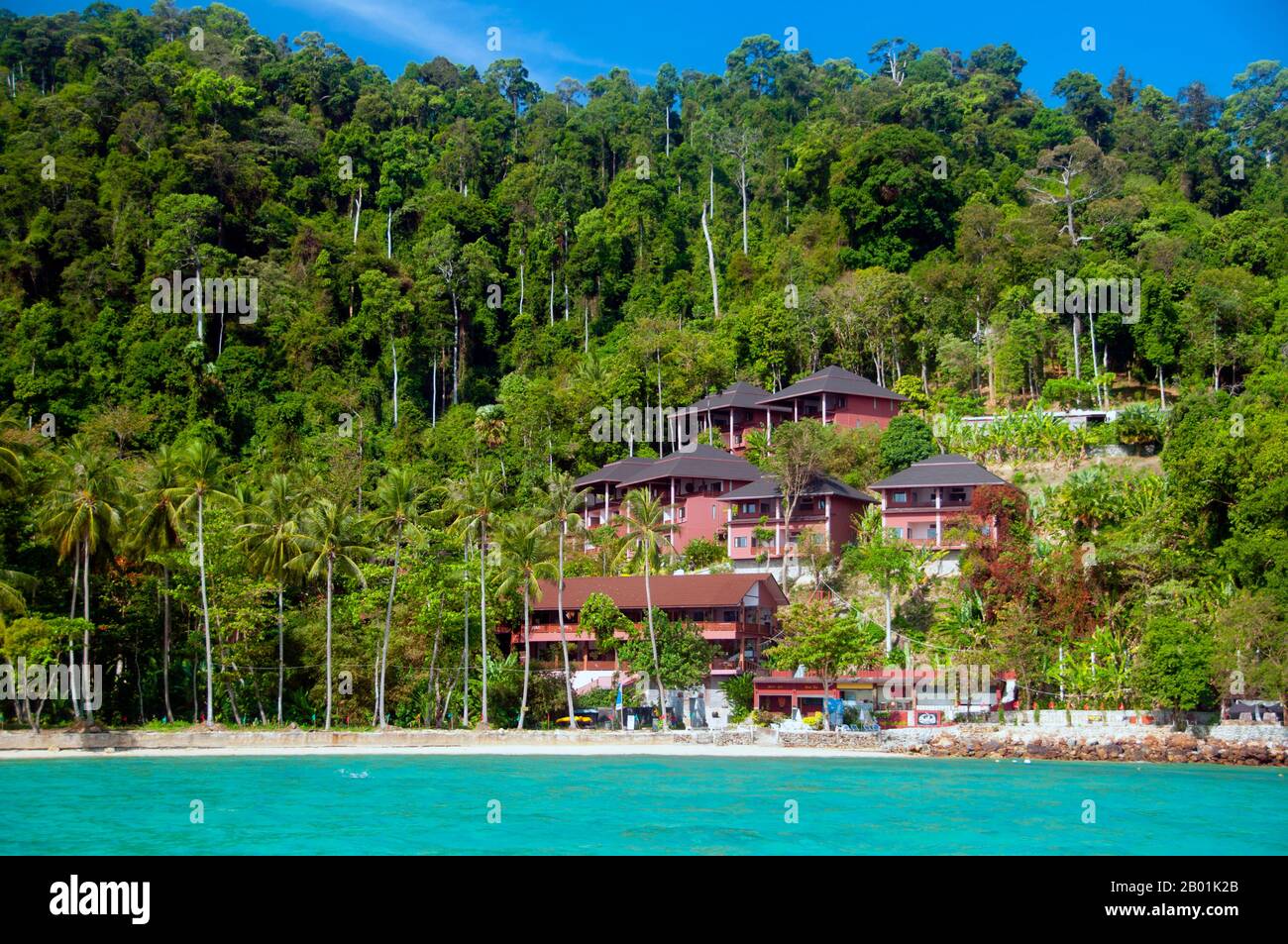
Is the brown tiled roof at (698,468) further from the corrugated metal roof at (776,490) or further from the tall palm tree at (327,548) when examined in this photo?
the tall palm tree at (327,548)

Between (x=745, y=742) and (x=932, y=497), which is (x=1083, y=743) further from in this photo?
(x=932, y=497)

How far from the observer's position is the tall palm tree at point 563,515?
4716 centimetres

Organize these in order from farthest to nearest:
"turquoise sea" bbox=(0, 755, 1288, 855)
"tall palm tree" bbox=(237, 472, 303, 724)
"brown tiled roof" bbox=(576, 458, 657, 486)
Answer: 1. "brown tiled roof" bbox=(576, 458, 657, 486)
2. "tall palm tree" bbox=(237, 472, 303, 724)
3. "turquoise sea" bbox=(0, 755, 1288, 855)

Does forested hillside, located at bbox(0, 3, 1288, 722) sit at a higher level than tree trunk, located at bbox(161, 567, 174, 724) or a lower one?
higher

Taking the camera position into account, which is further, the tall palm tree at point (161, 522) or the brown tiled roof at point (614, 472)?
the brown tiled roof at point (614, 472)

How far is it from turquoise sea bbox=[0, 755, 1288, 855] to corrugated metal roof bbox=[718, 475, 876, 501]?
18.9 meters

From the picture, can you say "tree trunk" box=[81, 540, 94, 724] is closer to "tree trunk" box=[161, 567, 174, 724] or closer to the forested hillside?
the forested hillside

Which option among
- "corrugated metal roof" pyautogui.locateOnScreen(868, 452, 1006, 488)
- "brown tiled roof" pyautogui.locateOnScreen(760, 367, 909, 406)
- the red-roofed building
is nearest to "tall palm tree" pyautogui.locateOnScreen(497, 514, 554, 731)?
the red-roofed building

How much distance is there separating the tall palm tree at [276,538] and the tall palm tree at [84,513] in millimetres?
4949

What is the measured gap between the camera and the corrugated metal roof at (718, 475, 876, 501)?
56.8 metres

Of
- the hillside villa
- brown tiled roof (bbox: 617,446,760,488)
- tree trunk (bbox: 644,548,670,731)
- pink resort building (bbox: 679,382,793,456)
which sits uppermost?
pink resort building (bbox: 679,382,793,456)

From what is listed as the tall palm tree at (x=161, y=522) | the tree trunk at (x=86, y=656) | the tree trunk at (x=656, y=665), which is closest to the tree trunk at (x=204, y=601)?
the tall palm tree at (x=161, y=522)

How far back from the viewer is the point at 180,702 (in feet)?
154

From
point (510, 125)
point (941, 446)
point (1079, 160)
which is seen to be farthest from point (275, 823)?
point (510, 125)
